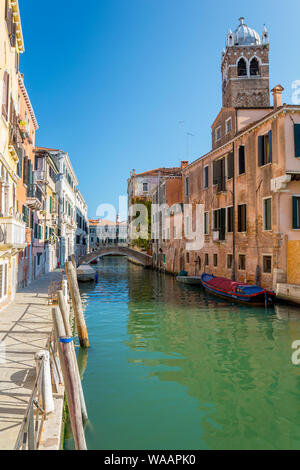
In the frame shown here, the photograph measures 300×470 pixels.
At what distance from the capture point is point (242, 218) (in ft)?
62.4

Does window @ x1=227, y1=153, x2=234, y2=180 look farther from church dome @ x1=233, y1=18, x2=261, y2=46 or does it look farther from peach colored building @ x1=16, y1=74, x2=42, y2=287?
church dome @ x1=233, y1=18, x2=261, y2=46

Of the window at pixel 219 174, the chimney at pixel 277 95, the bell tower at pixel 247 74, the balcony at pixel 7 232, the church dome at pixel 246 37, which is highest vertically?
the church dome at pixel 246 37

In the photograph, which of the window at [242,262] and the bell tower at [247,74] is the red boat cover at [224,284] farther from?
the bell tower at [247,74]

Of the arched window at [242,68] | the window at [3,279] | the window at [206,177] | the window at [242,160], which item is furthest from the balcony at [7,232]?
the arched window at [242,68]

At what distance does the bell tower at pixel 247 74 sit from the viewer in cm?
3775

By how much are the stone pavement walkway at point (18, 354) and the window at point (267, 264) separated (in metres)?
10.1

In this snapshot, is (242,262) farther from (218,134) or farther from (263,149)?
(218,134)

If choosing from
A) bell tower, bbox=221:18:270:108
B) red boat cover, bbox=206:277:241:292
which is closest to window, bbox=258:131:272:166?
red boat cover, bbox=206:277:241:292

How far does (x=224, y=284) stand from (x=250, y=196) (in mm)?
4687

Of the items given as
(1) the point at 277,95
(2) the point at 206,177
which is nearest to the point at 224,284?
(2) the point at 206,177

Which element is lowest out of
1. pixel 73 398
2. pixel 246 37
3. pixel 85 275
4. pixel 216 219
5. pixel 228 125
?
pixel 85 275

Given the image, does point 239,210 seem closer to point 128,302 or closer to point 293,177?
point 293,177

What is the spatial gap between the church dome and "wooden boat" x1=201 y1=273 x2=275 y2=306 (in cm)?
3277

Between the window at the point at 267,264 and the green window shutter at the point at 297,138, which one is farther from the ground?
the green window shutter at the point at 297,138
